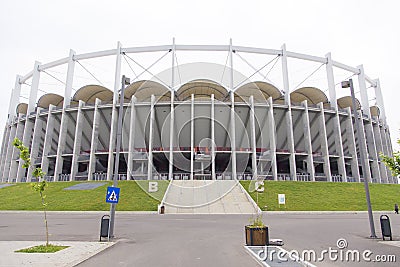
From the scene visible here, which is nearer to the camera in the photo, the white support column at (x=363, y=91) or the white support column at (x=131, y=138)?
the white support column at (x=131, y=138)

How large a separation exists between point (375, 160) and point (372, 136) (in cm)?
385

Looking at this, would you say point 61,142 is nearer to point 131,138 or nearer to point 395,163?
point 131,138

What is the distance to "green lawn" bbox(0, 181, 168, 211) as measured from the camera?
2411 centimetres

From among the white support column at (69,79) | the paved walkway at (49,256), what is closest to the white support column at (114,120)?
the white support column at (69,79)

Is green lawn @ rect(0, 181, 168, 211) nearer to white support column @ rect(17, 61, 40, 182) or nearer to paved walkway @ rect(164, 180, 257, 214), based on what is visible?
paved walkway @ rect(164, 180, 257, 214)

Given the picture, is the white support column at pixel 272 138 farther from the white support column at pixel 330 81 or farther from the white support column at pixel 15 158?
the white support column at pixel 15 158

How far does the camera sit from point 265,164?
3894 centimetres

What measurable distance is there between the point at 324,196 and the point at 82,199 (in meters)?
23.8

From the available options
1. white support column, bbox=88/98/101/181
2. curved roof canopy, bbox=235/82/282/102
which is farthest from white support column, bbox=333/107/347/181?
white support column, bbox=88/98/101/181

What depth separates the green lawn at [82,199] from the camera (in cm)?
2411

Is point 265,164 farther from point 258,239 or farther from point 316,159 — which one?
point 258,239

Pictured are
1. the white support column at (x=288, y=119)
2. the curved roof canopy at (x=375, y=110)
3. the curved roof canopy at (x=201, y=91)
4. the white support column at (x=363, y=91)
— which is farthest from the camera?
the curved roof canopy at (x=375, y=110)

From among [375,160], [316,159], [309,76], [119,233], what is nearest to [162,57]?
[309,76]

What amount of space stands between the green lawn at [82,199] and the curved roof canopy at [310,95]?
27.6m
